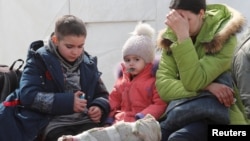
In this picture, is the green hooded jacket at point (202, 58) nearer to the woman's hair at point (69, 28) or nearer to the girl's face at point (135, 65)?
the girl's face at point (135, 65)

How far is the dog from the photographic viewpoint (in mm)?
1839

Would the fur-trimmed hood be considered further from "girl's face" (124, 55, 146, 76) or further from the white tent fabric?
the white tent fabric

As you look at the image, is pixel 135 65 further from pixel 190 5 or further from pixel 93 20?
pixel 93 20

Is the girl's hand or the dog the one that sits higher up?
the dog

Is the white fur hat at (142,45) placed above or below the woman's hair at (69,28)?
below

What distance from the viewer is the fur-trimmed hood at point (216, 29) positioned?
7.21 ft

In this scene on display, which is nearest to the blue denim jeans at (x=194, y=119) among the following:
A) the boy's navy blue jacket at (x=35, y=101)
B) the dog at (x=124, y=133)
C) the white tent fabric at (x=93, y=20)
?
the dog at (x=124, y=133)

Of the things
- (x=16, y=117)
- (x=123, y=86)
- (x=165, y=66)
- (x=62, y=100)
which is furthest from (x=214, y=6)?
(x=16, y=117)

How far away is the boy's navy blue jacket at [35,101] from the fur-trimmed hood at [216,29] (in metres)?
0.52

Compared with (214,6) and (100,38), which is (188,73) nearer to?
(214,6)

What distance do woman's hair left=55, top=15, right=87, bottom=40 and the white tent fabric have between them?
92cm

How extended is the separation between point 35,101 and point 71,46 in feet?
0.97

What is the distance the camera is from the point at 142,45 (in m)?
2.49

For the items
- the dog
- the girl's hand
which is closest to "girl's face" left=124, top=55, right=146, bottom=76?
the girl's hand
